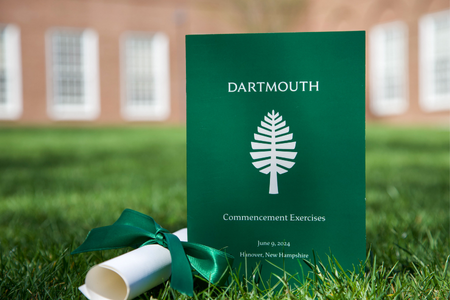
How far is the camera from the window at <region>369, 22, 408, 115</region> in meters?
14.3

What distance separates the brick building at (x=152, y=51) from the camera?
44.9 feet

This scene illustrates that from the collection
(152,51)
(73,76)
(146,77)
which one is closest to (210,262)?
(73,76)

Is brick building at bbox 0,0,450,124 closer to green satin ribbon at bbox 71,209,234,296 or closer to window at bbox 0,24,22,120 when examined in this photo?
window at bbox 0,24,22,120

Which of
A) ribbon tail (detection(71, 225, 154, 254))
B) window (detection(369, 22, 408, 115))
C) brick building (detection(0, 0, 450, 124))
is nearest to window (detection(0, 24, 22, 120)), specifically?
brick building (detection(0, 0, 450, 124))

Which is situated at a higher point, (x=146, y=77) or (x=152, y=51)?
(x=152, y=51)

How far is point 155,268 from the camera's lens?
1.03 meters

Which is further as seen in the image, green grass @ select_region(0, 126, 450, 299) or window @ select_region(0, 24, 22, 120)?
window @ select_region(0, 24, 22, 120)

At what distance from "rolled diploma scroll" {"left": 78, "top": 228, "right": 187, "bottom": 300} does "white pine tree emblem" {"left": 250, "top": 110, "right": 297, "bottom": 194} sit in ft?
1.15

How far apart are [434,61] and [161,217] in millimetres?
13819

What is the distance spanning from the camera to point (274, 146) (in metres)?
1.10

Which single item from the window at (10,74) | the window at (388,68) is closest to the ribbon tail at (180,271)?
the window at (388,68)

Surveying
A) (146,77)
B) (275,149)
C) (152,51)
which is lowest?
(275,149)

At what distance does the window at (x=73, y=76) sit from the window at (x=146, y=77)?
4.19 feet

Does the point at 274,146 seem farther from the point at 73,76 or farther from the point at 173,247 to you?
the point at 73,76
